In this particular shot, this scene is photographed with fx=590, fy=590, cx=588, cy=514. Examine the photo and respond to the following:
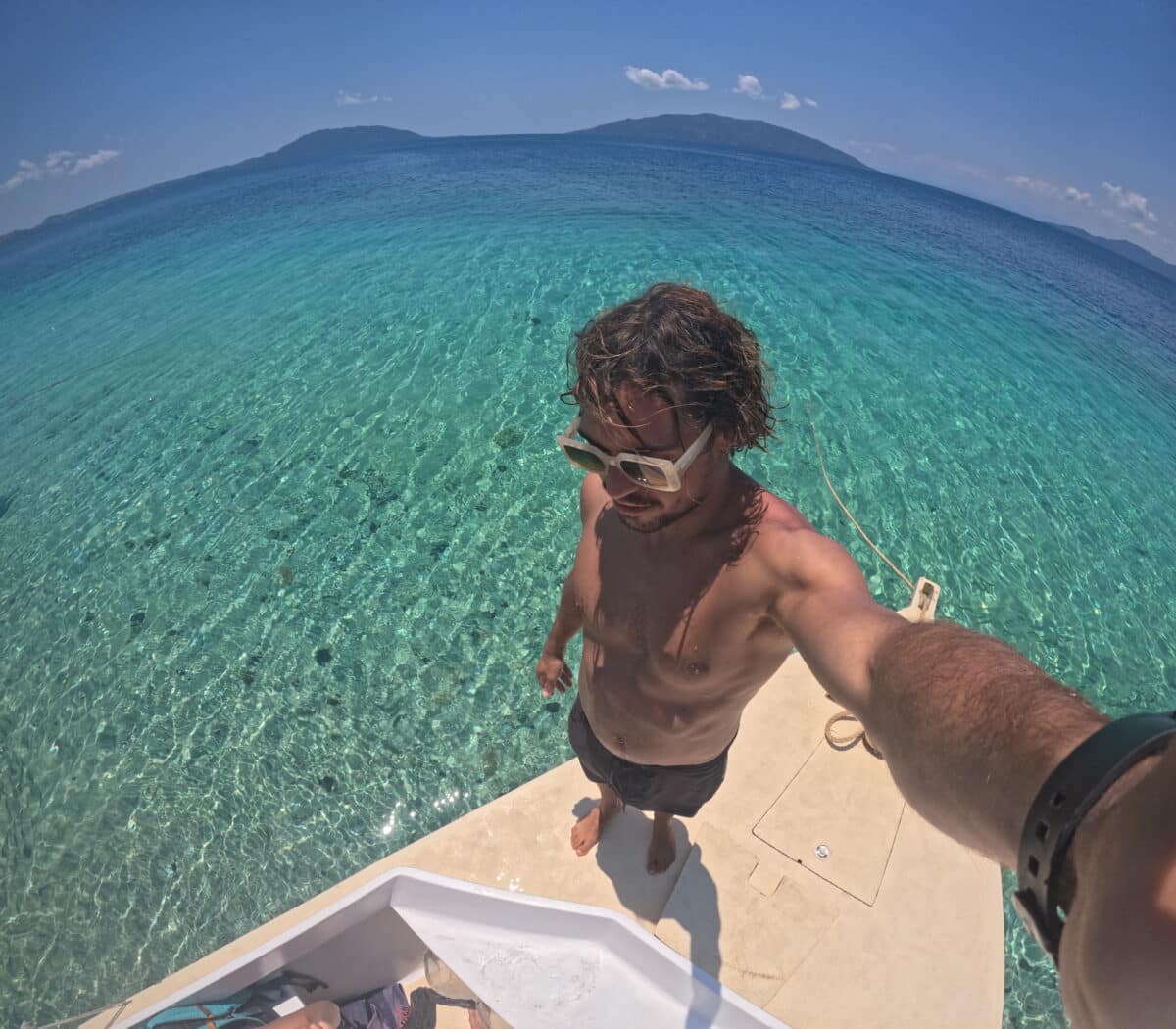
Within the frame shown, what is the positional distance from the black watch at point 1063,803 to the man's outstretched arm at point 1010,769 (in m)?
0.01

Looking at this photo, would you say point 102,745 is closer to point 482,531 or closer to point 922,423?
point 482,531

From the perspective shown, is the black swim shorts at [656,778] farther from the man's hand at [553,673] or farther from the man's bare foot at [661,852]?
the man's bare foot at [661,852]

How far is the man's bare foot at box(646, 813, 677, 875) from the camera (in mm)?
2395

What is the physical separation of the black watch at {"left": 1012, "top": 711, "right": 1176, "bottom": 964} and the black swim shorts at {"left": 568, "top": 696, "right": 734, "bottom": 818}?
1360 mm

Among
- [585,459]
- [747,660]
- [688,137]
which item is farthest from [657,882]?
[688,137]

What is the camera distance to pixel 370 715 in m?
3.68

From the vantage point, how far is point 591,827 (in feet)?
8.25

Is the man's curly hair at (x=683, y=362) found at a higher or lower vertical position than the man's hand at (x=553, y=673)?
higher

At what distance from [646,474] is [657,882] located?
194 centimetres

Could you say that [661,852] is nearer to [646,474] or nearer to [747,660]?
[747,660]

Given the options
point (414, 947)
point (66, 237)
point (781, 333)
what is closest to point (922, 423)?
point (781, 333)

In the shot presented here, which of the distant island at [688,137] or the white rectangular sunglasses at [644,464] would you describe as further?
the distant island at [688,137]

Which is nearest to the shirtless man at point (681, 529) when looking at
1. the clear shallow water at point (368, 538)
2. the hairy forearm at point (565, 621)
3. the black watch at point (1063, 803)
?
the hairy forearm at point (565, 621)

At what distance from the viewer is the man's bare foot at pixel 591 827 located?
2.50 metres
